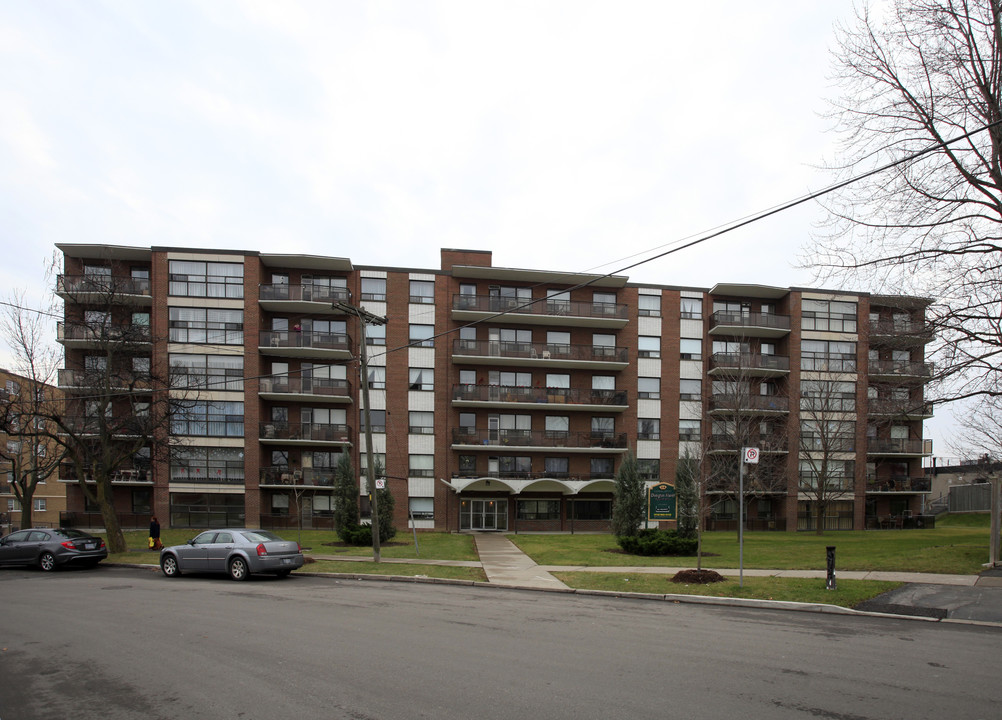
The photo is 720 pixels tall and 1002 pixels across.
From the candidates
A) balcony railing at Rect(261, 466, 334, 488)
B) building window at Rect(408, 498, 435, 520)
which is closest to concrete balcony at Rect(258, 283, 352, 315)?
balcony railing at Rect(261, 466, 334, 488)

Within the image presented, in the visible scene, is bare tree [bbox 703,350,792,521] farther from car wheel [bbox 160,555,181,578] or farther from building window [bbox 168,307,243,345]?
building window [bbox 168,307,243,345]

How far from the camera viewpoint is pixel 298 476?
37375mm

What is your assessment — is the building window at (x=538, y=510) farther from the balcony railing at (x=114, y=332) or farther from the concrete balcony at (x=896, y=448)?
the balcony railing at (x=114, y=332)

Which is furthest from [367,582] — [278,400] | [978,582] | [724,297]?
[724,297]

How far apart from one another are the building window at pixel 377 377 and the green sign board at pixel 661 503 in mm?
20788

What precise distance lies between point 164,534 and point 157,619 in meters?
24.9

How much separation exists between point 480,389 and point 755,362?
1705cm

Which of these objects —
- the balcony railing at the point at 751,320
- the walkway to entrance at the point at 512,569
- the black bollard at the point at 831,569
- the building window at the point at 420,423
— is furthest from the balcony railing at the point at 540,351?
the black bollard at the point at 831,569

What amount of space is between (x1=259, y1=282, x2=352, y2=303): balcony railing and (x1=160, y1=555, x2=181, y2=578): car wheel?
20499 mm

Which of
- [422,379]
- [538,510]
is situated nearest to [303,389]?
[422,379]

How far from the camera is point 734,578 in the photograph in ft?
53.1

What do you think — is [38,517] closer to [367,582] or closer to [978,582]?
[367,582]

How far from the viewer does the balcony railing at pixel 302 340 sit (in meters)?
37.0

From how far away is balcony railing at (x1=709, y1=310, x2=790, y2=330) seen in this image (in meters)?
41.2
